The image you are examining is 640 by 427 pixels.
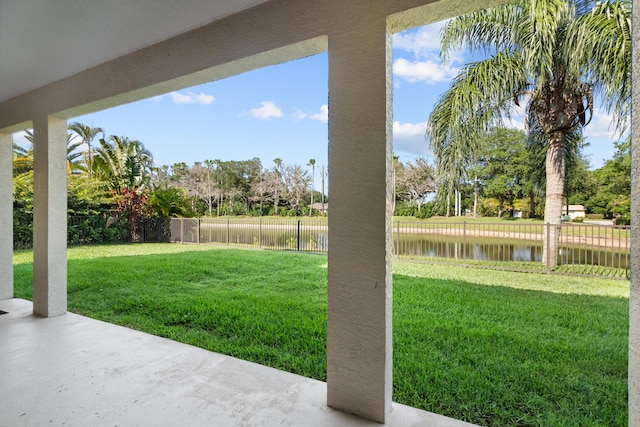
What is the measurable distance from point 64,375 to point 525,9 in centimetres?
856

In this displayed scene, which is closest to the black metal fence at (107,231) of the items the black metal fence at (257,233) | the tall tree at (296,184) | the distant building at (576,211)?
the black metal fence at (257,233)

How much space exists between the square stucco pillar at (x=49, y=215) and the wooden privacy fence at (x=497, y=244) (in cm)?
350

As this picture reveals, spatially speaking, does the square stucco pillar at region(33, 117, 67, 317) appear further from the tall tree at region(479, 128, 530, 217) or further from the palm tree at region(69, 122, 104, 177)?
the palm tree at region(69, 122, 104, 177)

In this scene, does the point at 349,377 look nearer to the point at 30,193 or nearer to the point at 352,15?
the point at 352,15

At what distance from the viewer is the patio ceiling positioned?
2133 millimetres

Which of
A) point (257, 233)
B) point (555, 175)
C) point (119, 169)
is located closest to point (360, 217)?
point (555, 175)

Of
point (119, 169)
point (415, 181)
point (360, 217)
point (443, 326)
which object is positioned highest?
point (119, 169)

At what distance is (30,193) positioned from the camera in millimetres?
10312

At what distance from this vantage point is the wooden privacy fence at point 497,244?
6.39m

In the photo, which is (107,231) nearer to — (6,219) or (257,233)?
(257,233)

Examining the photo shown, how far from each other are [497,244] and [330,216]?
22.9ft

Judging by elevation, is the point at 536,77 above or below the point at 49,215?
above

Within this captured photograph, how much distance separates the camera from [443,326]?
3768 mm

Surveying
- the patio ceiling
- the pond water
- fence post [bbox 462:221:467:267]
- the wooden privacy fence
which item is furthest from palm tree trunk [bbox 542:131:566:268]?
the patio ceiling
